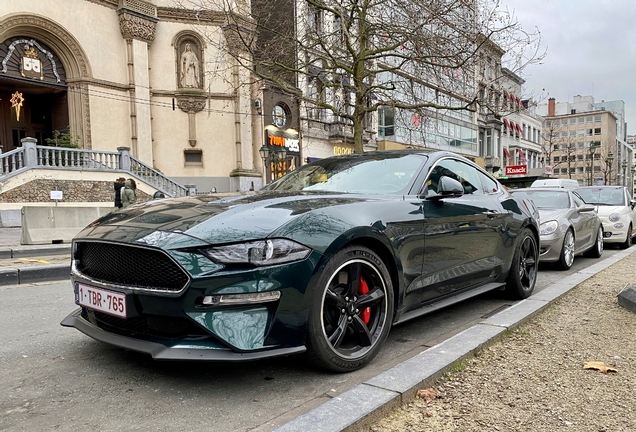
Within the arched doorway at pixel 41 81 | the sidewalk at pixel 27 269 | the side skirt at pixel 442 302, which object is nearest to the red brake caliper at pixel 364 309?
the side skirt at pixel 442 302

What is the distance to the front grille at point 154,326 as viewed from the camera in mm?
2348

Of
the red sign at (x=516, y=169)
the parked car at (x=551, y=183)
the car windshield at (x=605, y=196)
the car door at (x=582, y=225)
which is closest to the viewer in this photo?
the car door at (x=582, y=225)

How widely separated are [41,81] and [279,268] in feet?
79.0

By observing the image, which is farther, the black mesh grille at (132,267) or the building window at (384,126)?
the building window at (384,126)

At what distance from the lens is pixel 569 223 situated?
23.7 ft

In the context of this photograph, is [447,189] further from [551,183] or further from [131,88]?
Result: [131,88]

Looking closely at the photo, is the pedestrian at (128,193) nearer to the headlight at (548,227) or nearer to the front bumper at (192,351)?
the headlight at (548,227)

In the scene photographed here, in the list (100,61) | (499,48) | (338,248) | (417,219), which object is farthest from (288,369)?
(100,61)

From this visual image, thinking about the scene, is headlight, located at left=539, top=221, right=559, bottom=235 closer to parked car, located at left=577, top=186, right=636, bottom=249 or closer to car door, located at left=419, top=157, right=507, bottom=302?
car door, located at left=419, top=157, right=507, bottom=302

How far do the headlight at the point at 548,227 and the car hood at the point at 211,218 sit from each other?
16.0 feet

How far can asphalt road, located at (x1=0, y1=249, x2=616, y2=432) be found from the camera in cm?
220

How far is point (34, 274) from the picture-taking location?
652 cm

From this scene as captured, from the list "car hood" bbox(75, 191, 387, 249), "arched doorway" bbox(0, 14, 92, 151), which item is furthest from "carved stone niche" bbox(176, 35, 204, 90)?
"car hood" bbox(75, 191, 387, 249)

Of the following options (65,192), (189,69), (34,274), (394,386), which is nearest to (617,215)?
(394,386)
